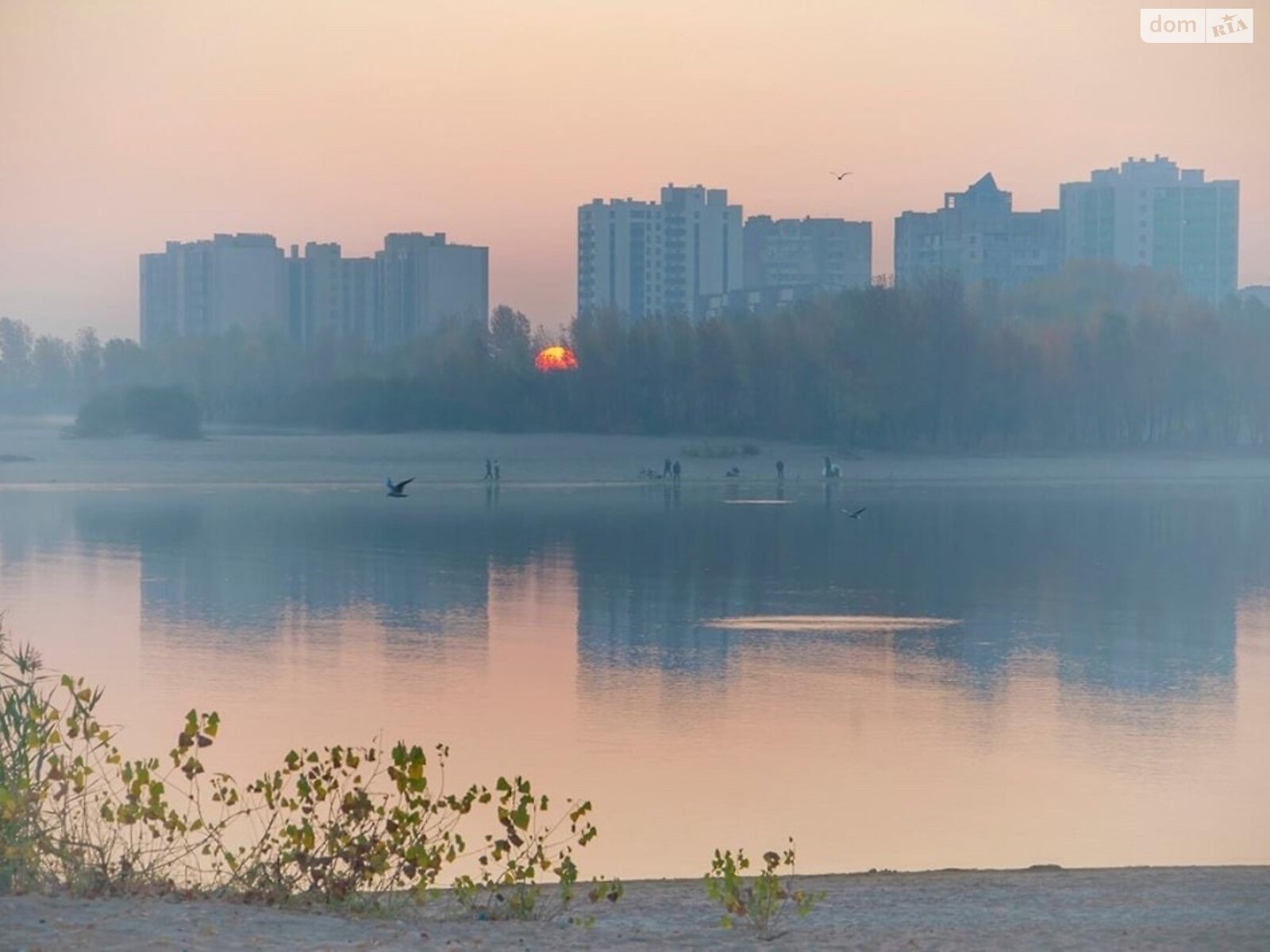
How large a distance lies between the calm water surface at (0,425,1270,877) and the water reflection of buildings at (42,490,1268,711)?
0.10 meters

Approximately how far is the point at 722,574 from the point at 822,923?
1815 cm

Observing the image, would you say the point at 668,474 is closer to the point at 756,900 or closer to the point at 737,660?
the point at 737,660

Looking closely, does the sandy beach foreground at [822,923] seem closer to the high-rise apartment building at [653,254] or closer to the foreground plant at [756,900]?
the foreground plant at [756,900]

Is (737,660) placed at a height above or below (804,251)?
below

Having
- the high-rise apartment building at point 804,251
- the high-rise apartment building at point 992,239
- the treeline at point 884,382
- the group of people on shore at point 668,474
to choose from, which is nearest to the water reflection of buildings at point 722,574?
the group of people on shore at point 668,474

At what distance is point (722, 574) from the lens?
83.5 feet

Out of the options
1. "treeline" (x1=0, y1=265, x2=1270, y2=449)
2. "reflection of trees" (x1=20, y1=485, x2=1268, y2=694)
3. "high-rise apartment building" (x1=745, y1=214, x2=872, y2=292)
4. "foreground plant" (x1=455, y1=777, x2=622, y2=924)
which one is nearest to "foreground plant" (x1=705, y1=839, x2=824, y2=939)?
"foreground plant" (x1=455, y1=777, x2=622, y2=924)

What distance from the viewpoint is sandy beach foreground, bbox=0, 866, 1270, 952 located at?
6266 mm

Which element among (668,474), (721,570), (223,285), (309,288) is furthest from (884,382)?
(309,288)

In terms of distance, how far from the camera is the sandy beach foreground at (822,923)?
627 cm

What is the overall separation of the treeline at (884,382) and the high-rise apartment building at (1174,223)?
35242mm

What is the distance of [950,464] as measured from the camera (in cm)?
6538

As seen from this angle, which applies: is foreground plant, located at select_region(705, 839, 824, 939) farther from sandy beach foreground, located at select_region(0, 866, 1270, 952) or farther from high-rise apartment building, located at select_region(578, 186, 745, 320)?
high-rise apartment building, located at select_region(578, 186, 745, 320)

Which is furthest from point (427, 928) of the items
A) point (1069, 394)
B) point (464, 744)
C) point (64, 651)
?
point (1069, 394)
